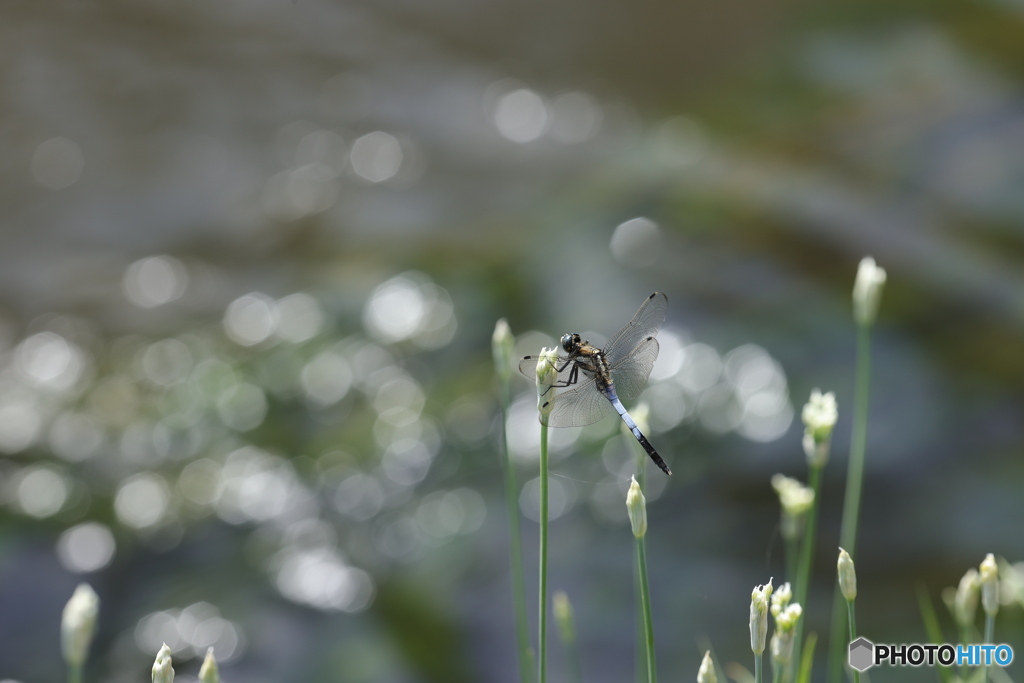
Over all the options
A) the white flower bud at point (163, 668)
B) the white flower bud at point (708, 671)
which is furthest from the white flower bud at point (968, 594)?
the white flower bud at point (163, 668)

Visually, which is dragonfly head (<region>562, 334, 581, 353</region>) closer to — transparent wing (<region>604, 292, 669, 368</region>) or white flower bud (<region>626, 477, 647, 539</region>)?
transparent wing (<region>604, 292, 669, 368</region>)

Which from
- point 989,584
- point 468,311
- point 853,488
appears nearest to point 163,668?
point 989,584

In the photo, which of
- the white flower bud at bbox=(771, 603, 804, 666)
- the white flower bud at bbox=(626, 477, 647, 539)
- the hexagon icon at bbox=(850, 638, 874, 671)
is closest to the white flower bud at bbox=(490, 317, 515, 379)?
the white flower bud at bbox=(626, 477, 647, 539)

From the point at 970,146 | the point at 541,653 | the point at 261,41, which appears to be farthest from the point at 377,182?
the point at 541,653

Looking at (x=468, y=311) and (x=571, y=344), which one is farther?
(x=468, y=311)

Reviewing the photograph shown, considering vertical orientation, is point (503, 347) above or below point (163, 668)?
above

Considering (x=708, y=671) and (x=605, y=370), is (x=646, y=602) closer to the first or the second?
(x=708, y=671)
